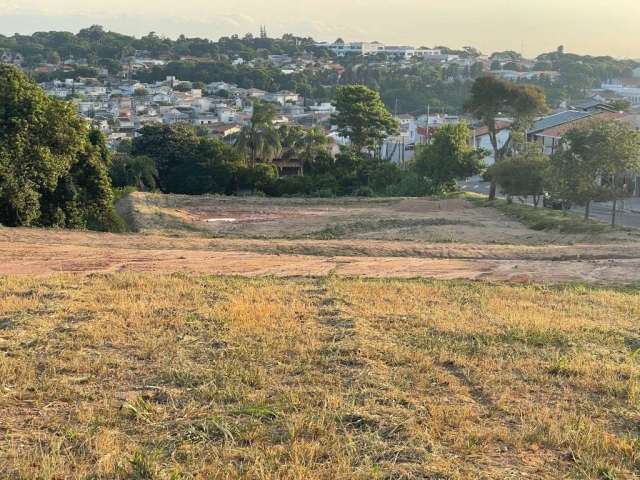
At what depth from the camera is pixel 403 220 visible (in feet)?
103

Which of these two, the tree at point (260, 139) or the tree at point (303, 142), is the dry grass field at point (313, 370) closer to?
the tree at point (260, 139)

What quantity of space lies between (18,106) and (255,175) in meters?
24.4

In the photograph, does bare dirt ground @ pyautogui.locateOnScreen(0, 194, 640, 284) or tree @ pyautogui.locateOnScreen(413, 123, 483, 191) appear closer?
bare dirt ground @ pyautogui.locateOnScreen(0, 194, 640, 284)

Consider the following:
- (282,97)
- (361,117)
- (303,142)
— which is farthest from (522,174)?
(282,97)

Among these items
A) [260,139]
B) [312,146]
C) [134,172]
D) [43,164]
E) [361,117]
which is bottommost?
[134,172]

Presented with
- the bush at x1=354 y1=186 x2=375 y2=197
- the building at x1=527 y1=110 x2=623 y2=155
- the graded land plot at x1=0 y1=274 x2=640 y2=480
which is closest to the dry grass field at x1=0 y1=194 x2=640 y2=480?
the graded land plot at x1=0 y1=274 x2=640 y2=480

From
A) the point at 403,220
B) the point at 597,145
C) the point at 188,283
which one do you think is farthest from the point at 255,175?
the point at 188,283

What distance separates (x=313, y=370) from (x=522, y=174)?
27.1 metres

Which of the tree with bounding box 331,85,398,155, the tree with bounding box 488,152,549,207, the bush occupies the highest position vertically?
the tree with bounding box 331,85,398,155

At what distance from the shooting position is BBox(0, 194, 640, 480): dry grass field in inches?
224

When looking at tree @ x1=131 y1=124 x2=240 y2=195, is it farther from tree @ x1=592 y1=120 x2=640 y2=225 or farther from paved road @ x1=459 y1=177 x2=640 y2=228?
tree @ x1=592 y1=120 x2=640 y2=225

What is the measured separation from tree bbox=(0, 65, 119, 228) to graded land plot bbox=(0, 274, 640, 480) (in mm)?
11425

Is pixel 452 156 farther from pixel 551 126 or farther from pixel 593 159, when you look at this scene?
pixel 551 126

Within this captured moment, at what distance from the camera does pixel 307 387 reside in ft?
24.2
